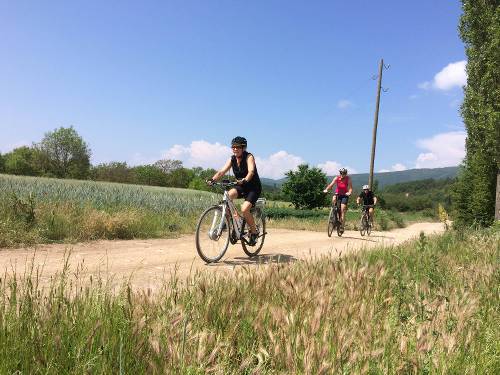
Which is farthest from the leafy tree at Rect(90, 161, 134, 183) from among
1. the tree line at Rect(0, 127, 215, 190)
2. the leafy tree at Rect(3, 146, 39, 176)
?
the leafy tree at Rect(3, 146, 39, 176)

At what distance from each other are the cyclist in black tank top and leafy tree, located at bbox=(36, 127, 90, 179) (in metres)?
91.6

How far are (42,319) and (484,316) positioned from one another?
3059 mm

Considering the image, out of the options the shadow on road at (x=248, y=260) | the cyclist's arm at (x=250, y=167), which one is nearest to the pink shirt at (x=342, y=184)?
the shadow on road at (x=248, y=260)

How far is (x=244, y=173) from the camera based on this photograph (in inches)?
317

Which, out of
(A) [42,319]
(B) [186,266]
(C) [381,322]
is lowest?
(B) [186,266]

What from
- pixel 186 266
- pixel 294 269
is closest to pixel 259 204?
pixel 186 266

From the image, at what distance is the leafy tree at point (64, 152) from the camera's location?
92062 millimetres

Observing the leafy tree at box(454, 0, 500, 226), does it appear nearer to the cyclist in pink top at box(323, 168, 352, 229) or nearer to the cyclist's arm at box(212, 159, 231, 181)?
the cyclist in pink top at box(323, 168, 352, 229)

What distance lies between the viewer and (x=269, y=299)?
2986 mm

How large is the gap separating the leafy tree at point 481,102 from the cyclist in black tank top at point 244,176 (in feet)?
35.6

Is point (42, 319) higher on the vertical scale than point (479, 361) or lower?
higher

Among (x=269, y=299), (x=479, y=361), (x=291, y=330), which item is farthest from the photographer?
(x=269, y=299)

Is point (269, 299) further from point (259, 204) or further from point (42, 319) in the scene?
point (259, 204)

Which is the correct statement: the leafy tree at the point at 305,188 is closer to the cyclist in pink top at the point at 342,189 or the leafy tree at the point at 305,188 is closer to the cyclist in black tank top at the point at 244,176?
the cyclist in pink top at the point at 342,189
